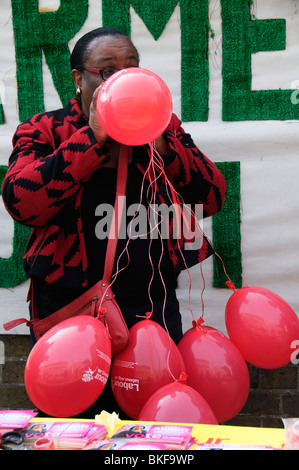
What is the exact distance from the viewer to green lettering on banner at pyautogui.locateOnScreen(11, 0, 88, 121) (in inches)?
86.7

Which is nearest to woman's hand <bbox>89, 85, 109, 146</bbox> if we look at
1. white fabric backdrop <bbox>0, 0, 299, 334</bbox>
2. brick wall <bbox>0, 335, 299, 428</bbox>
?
white fabric backdrop <bbox>0, 0, 299, 334</bbox>

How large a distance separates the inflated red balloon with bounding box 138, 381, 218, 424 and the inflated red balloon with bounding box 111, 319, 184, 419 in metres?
0.13

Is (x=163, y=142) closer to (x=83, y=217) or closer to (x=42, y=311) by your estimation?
(x=83, y=217)

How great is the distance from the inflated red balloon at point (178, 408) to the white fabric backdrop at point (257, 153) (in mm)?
1052

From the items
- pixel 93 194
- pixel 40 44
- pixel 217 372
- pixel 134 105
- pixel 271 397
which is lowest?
pixel 271 397

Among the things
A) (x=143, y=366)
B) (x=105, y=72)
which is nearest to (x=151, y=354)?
(x=143, y=366)

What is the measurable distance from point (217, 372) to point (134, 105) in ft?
2.20

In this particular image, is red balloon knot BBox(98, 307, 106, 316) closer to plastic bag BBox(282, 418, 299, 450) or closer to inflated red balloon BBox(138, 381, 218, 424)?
inflated red balloon BBox(138, 381, 218, 424)

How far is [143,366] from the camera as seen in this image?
4.26ft

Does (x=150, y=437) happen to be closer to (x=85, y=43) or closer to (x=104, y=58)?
(x=104, y=58)

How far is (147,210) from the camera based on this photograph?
5.09 ft
